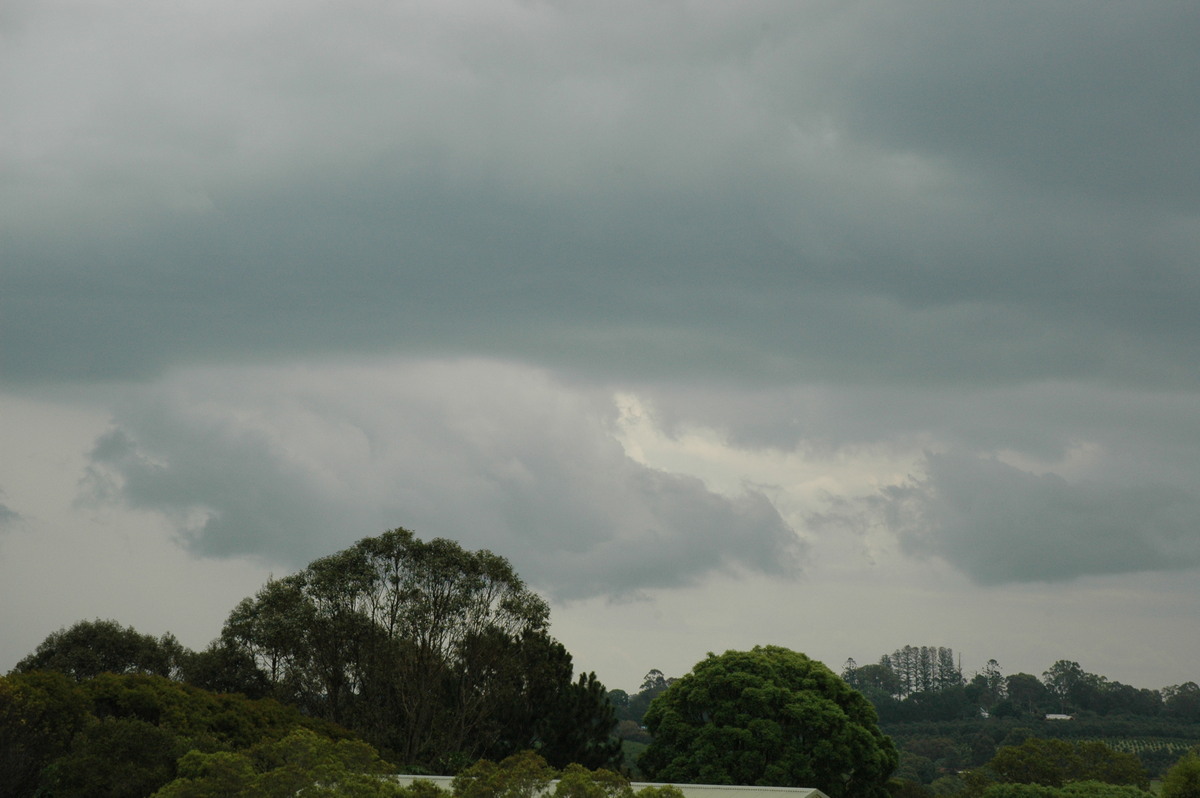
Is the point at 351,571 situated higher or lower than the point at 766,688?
higher

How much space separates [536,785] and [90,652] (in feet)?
154

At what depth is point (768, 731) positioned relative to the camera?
42.6 meters

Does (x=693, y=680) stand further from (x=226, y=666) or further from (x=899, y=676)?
(x=899, y=676)

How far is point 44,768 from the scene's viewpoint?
28.3m

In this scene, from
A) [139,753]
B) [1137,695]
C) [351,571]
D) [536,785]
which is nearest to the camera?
[536,785]

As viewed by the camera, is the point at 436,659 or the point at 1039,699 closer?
the point at 436,659

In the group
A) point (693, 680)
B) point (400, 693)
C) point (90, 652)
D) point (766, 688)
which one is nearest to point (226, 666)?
point (90, 652)

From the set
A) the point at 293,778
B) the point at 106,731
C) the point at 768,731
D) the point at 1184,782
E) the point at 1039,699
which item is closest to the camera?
the point at 293,778

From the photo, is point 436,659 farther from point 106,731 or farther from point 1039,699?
point 1039,699

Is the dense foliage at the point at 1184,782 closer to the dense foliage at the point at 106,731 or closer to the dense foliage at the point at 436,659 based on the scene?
the dense foliage at the point at 436,659

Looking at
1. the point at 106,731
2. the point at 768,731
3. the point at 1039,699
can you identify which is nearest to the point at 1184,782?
the point at 768,731

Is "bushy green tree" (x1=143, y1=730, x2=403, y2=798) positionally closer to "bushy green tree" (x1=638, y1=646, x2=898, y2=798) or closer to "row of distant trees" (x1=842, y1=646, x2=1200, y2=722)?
"bushy green tree" (x1=638, y1=646, x2=898, y2=798)

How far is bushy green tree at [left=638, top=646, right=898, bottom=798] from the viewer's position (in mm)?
42344

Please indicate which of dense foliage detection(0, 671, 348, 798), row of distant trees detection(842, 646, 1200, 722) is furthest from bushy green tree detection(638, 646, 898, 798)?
row of distant trees detection(842, 646, 1200, 722)
